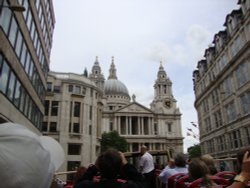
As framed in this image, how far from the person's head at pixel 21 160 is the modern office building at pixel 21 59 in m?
10.9

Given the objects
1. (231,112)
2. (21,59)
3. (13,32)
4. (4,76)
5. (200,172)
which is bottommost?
(200,172)

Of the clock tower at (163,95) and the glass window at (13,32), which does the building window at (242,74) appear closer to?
the glass window at (13,32)

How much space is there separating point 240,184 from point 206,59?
45855mm

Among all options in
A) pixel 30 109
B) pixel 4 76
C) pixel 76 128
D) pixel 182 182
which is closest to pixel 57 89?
pixel 76 128

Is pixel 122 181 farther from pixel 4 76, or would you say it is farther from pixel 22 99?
pixel 22 99

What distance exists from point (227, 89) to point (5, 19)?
31592mm

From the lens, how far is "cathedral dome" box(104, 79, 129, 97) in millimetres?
111562

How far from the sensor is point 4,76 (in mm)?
14312

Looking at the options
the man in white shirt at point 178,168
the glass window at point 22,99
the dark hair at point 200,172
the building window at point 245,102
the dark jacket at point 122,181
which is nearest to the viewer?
the dark jacket at point 122,181

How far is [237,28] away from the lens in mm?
30562

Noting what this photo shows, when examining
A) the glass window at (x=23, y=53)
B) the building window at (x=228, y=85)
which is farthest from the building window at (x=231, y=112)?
the glass window at (x=23, y=53)

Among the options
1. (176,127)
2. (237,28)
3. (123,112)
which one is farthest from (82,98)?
(176,127)

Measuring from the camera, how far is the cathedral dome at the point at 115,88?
366 feet

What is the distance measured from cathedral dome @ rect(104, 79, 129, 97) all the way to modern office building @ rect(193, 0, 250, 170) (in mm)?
66611
